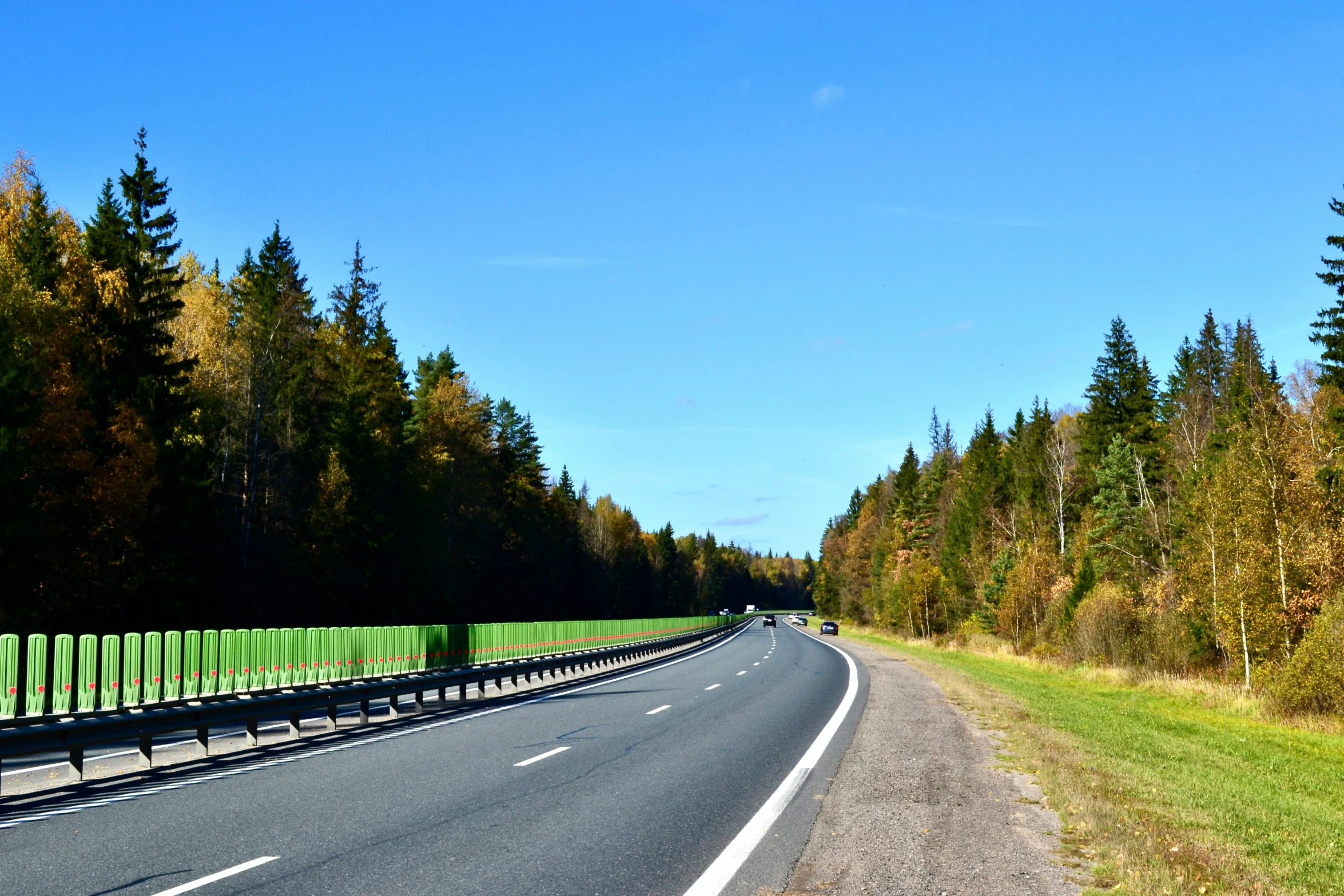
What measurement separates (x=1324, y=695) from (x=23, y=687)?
24798 mm

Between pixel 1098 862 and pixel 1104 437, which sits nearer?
A: pixel 1098 862

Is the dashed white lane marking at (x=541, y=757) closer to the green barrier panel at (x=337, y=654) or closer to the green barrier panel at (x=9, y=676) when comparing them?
the green barrier panel at (x=9, y=676)

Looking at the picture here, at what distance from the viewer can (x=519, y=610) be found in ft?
289

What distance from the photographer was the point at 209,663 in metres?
16.9

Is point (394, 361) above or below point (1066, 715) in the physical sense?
above

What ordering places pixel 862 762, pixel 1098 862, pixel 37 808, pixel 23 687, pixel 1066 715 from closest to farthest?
pixel 1098 862 → pixel 37 808 → pixel 862 762 → pixel 23 687 → pixel 1066 715

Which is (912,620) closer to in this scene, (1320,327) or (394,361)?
(394,361)

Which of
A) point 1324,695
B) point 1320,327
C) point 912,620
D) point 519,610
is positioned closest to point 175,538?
point 1324,695

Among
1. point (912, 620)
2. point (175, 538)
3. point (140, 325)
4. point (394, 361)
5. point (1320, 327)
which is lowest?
point (912, 620)

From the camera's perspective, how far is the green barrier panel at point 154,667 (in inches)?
611

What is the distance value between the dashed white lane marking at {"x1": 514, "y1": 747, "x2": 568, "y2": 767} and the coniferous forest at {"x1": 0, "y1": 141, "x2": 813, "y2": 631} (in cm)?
2280

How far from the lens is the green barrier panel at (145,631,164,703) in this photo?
15.5 metres

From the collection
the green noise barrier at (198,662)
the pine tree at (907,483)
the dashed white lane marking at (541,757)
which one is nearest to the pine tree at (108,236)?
the green noise barrier at (198,662)

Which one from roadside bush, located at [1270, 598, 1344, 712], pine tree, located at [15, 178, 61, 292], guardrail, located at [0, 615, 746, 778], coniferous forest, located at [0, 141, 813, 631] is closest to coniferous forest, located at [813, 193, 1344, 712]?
A: roadside bush, located at [1270, 598, 1344, 712]
